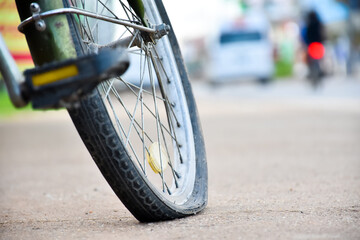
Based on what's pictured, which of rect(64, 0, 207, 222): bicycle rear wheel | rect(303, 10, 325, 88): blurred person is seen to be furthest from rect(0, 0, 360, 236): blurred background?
rect(303, 10, 325, 88): blurred person

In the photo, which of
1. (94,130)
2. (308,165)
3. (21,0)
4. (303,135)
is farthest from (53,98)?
(303,135)

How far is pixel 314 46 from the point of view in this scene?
43.0ft

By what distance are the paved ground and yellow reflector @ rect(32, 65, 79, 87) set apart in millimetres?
628

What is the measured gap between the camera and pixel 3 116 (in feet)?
34.1

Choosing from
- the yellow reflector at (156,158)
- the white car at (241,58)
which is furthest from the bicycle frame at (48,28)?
the white car at (241,58)

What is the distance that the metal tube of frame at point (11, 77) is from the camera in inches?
76.4

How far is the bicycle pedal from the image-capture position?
1889 millimetres

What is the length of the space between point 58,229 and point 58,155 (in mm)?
2934

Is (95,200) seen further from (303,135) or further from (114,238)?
(303,135)

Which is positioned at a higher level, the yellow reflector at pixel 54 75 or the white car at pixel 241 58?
the yellow reflector at pixel 54 75

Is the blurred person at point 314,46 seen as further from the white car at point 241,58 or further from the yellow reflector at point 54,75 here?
the yellow reflector at point 54,75

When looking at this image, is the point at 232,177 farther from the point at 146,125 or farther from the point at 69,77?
the point at 69,77

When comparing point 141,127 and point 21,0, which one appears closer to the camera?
point 21,0

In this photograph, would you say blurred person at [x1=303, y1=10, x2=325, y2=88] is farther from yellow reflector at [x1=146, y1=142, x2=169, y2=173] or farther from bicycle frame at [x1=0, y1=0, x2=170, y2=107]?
bicycle frame at [x1=0, y1=0, x2=170, y2=107]
